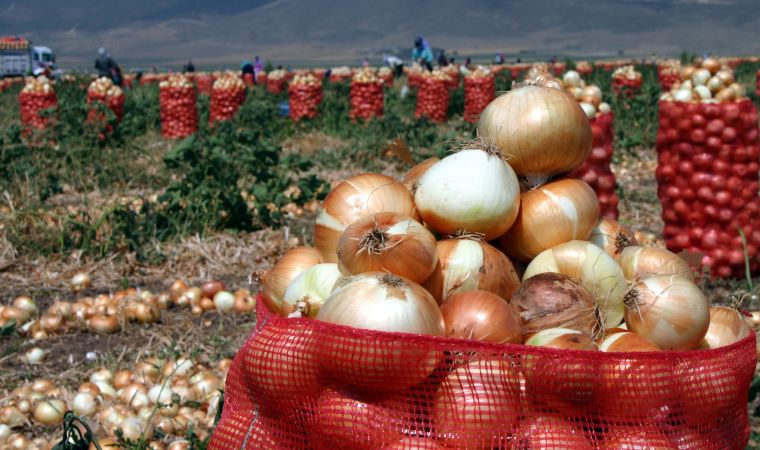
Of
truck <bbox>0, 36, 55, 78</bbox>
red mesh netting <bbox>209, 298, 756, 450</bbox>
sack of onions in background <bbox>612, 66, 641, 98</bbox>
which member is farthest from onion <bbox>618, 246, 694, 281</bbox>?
truck <bbox>0, 36, 55, 78</bbox>

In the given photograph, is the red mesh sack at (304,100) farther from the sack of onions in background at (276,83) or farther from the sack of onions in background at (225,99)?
the sack of onions in background at (276,83)

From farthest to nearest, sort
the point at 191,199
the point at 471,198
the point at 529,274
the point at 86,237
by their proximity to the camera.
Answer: the point at 191,199
the point at 86,237
the point at 529,274
the point at 471,198

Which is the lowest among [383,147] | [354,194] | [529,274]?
[383,147]

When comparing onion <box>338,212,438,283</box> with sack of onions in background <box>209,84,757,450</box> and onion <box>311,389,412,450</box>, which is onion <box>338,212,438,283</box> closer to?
sack of onions in background <box>209,84,757,450</box>

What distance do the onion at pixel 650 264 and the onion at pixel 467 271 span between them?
13.2 inches

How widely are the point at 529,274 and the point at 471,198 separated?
280 millimetres

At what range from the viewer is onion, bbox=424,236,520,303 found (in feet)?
6.57

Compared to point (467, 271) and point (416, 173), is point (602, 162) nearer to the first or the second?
point (416, 173)

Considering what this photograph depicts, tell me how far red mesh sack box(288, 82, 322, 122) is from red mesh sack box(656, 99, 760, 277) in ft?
37.2

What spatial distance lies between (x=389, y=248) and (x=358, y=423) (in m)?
0.40

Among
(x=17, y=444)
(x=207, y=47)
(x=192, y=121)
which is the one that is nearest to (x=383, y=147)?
(x=192, y=121)

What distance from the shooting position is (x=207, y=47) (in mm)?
151000

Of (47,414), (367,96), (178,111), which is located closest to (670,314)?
(47,414)

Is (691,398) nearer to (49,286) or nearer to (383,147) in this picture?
(49,286)
